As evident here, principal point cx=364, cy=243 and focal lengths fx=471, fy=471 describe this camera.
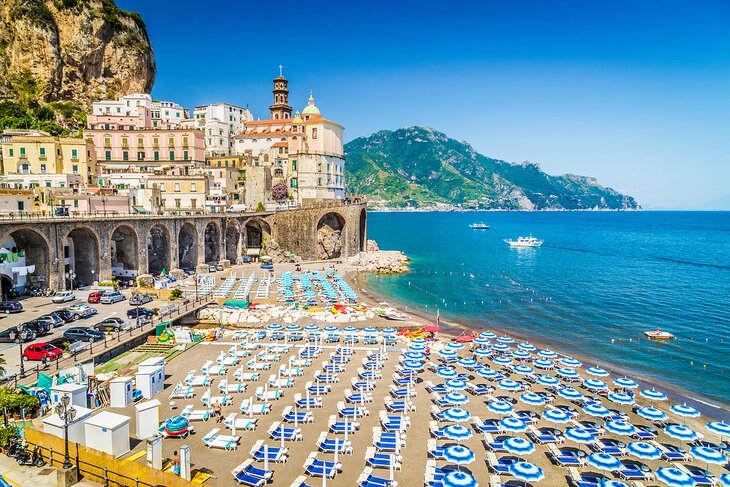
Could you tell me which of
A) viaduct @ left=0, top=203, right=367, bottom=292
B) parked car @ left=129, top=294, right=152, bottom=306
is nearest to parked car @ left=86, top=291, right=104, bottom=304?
parked car @ left=129, top=294, right=152, bottom=306

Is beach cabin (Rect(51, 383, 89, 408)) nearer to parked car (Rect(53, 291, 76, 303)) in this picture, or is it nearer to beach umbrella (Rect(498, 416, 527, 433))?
beach umbrella (Rect(498, 416, 527, 433))

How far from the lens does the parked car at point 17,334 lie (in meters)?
31.2

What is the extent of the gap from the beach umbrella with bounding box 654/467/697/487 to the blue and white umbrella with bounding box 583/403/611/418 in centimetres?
538

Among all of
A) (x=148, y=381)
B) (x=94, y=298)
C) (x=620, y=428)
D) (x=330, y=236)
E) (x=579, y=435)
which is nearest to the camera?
(x=579, y=435)

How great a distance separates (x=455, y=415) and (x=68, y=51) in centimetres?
9842

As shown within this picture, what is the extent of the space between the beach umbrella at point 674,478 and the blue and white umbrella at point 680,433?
4.02 m

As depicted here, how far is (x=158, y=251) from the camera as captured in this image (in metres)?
62.6

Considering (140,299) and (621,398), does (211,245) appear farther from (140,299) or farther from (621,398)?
(621,398)

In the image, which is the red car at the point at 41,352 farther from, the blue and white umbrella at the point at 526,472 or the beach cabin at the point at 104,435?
the blue and white umbrella at the point at 526,472

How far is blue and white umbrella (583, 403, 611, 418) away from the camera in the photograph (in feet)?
78.6

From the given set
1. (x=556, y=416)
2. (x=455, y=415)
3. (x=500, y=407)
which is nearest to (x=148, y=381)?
(x=455, y=415)

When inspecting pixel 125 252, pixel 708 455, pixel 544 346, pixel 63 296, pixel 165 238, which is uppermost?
pixel 165 238

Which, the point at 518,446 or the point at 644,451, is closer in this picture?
the point at 518,446

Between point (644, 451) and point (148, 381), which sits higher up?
point (148, 381)
